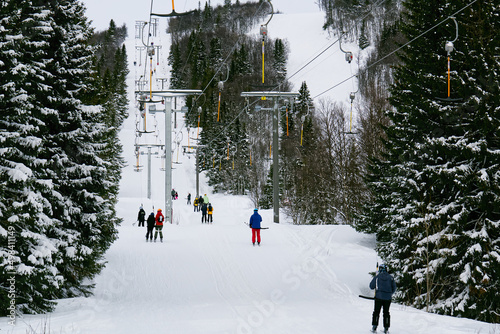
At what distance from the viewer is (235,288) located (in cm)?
1472

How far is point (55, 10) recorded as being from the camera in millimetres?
13844

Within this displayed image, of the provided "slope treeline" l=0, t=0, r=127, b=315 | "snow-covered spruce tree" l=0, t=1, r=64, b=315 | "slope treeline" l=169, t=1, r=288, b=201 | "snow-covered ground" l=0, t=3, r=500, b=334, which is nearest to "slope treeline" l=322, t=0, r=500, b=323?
"snow-covered ground" l=0, t=3, r=500, b=334

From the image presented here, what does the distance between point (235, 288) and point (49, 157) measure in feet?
22.0

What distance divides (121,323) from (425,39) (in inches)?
523

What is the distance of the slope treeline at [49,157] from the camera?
34.1 ft

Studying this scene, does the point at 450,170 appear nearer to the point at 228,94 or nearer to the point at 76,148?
the point at 76,148

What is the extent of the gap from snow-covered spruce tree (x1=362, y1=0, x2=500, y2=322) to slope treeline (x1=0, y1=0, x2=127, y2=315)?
379 inches

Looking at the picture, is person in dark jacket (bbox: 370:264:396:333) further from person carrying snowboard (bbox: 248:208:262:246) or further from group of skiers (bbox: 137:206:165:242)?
group of skiers (bbox: 137:206:165:242)

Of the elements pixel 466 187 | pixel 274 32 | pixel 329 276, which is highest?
pixel 274 32

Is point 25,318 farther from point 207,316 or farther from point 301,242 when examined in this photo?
point 301,242

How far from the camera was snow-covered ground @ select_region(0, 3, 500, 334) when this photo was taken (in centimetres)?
1009

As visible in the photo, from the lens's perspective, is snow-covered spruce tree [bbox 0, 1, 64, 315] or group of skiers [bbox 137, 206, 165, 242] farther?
group of skiers [bbox 137, 206, 165, 242]

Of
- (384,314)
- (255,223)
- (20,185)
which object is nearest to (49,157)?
(20,185)

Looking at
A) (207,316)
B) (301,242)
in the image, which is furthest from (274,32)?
(207,316)
